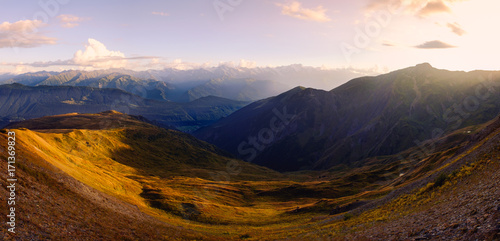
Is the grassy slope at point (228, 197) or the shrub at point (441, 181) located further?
the grassy slope at point (228, 197)

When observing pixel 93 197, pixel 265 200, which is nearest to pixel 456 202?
pixel 93 197

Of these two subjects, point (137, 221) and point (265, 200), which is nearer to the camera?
point (137, 221)

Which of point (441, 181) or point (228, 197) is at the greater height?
point (441, 181)

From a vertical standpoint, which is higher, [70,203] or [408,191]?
[70,203]

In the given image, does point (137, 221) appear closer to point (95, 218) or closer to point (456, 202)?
point (95, 218)

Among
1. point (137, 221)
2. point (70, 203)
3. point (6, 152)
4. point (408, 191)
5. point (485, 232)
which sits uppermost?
point (6, 152)

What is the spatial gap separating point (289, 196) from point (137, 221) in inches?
3215

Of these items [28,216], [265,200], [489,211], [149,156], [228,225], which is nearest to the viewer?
[489,211]

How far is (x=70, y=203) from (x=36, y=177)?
6529 millimetres

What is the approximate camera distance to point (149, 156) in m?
188

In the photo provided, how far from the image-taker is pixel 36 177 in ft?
120

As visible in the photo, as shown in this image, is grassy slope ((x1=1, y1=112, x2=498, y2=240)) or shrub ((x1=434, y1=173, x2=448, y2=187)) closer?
shrub ((x1=434, y1=173, x2=448, y2=187))

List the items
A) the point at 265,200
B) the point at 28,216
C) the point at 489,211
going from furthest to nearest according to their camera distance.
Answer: the point at 265,200
the point at 28,216
the point at 489,211

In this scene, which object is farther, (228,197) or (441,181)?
(228,197)
